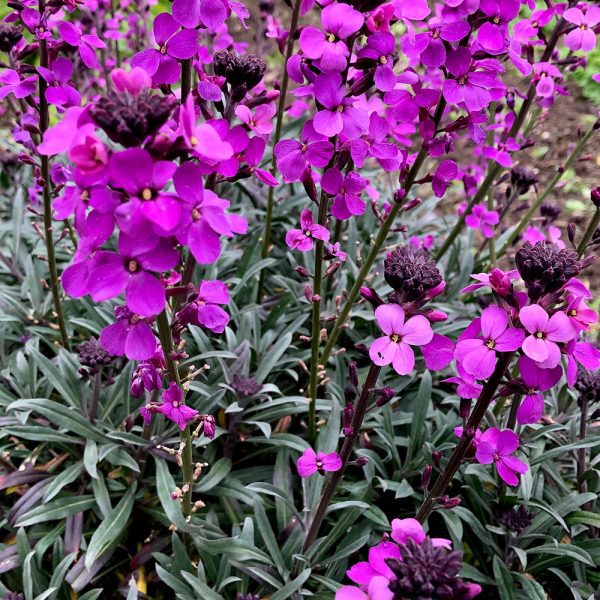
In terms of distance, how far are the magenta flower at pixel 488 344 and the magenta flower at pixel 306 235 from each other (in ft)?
2.42

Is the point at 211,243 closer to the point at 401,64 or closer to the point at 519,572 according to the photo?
the point at 519,572

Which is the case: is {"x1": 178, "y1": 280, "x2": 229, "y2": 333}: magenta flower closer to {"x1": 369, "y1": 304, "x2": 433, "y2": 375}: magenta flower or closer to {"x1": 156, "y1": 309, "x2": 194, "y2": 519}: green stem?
{"x1": 156, "y1": 309, "x2": 194, "y2": 519}: green stem

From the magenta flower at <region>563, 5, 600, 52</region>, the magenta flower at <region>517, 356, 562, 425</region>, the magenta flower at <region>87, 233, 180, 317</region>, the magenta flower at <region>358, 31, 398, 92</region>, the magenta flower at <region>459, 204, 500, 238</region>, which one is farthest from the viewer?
the magenta flower at <region>459, 204, 500, 238</region>

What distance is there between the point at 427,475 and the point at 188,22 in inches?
72.8

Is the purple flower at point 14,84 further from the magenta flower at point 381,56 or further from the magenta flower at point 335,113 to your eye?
the magenta flower at point 381,56

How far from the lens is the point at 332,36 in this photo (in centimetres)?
200

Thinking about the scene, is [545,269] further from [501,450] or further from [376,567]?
[376,567]

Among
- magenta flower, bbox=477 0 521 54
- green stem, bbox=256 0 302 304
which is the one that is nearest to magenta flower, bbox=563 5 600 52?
magenta flower, bbox=477 0 521 54

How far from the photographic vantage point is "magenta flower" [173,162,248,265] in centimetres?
148

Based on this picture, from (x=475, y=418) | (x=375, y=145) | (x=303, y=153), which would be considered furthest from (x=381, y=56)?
(x=475, y=418)

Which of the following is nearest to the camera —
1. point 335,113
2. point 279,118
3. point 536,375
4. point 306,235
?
point 536,375

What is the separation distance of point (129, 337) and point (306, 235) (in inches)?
35.2

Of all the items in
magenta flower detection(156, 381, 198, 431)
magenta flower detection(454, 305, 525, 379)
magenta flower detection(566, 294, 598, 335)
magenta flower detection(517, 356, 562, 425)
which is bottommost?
magenta flower detection(156, 381, 198, 431)

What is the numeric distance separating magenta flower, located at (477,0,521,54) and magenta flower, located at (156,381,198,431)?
1.68 m
